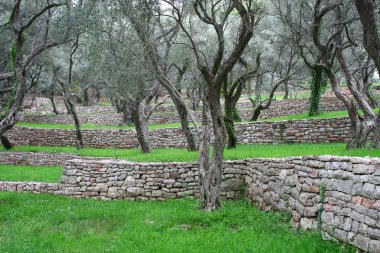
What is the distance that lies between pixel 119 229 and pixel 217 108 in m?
4.18

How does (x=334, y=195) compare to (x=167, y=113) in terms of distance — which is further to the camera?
(x=167, y=113)

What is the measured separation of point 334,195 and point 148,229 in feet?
13.9

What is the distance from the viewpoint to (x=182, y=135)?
26.2 metres

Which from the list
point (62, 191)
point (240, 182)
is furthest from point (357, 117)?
point (62, 191)

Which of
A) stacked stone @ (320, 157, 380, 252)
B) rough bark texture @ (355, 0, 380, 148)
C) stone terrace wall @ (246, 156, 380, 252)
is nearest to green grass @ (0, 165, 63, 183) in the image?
stone terrace wall @ (246, 156, 380, 252)

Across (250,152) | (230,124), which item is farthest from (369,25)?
(230,124)

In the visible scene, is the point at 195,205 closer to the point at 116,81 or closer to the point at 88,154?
the point at 116,81

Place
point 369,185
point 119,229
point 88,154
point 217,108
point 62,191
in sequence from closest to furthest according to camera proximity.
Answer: point 369,185 → point 119,229 → point 217,108 → point 62,191 → point 88,154

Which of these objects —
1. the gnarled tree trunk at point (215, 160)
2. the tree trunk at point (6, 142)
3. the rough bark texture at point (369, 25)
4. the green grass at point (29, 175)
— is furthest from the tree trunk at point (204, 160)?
the tree trunk at point (6, 142)

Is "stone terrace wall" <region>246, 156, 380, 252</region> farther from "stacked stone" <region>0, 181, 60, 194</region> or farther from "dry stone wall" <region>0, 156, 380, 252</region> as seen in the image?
"stacked stone" <region>0, 181, 60, 194</region>

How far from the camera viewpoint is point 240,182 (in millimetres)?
13688

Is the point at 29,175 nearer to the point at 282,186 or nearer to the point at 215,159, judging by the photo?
the point at 215,159

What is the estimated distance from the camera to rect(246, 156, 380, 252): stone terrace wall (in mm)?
6043

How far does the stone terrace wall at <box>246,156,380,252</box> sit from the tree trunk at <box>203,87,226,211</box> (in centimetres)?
147
